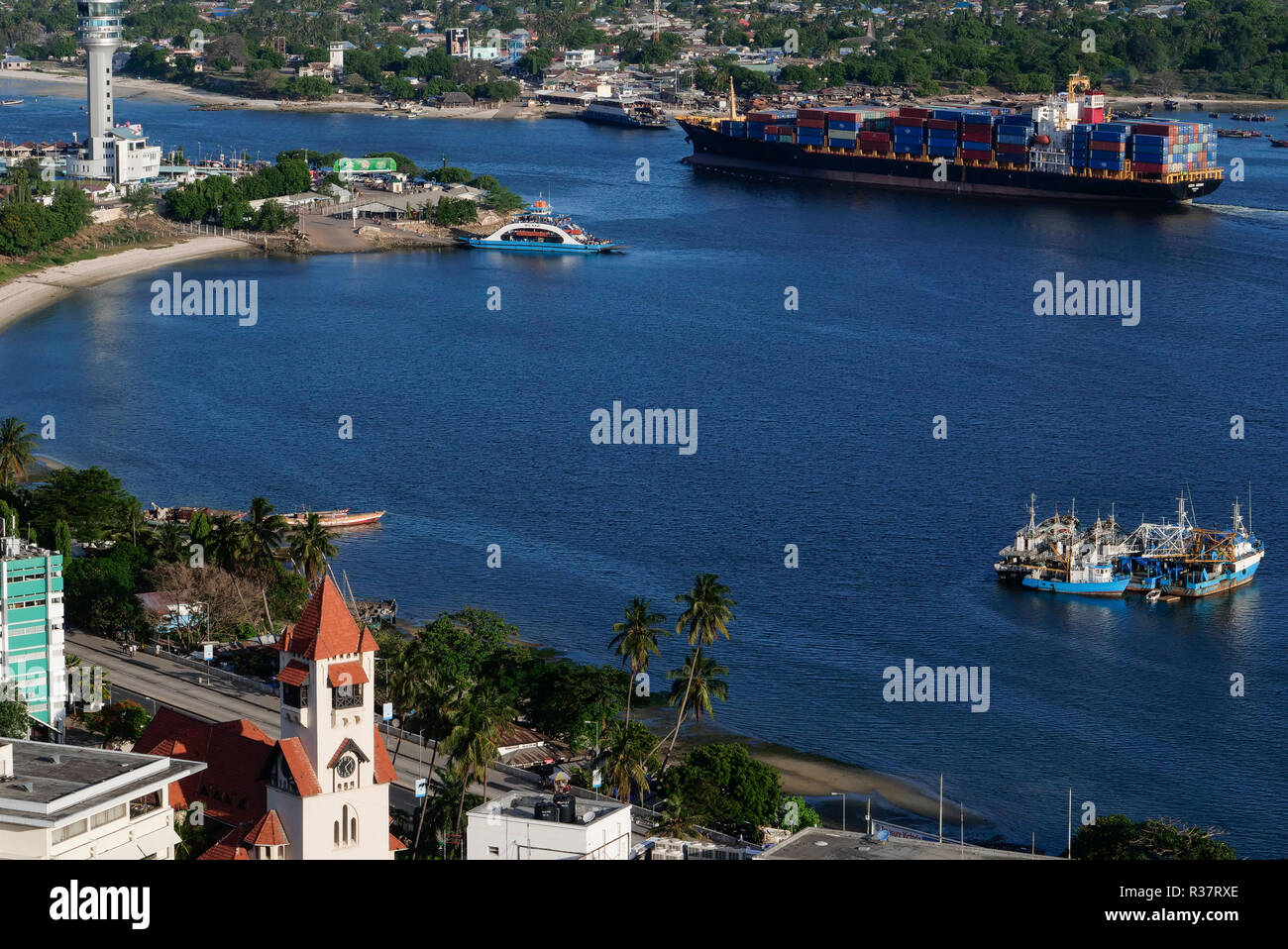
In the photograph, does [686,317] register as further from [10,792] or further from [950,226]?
[10,792]

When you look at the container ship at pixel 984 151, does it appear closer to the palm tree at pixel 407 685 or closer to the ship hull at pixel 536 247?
the ship hull at pixel 536 247

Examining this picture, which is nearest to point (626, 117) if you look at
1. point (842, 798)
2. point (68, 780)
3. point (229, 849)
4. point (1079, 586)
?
point (1079, 586)

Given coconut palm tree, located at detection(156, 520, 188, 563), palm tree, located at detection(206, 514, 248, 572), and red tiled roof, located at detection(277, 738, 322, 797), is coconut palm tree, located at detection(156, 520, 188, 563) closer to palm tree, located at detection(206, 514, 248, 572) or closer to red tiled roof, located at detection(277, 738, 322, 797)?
palm tree, located at detection(206, 514, 248, 572)

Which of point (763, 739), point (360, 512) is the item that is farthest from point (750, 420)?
point (763, 739)

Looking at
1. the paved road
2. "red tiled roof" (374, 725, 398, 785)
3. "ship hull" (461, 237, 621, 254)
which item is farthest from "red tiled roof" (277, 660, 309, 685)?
"ship hull" (461, 237, 621, 254)

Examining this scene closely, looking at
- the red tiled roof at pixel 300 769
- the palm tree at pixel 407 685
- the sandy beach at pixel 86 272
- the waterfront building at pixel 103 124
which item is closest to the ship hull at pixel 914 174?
the waterfront building at pixel 103 124
